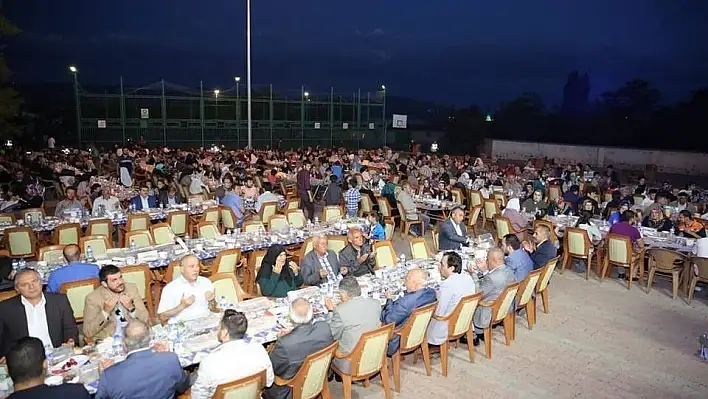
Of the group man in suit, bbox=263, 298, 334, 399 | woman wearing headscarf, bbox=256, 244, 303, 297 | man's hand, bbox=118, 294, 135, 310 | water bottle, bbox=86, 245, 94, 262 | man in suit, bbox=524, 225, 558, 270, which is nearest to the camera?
man in suit, bbox=263, 298, 334, 399

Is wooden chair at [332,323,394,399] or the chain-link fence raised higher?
the chain-link fence

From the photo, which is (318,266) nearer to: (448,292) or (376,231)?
(448,292)

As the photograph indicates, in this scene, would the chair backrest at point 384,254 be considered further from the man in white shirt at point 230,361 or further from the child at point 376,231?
the man in white shirt at point 230,361

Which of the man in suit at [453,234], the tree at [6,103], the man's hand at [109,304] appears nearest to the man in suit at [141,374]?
the man's hand at [109,304]

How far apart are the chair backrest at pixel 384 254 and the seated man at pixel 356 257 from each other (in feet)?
0.60

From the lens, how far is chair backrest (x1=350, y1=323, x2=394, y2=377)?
4812mm

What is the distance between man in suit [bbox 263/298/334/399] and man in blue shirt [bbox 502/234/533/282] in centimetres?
343

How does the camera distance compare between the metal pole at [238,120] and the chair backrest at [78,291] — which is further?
the metal pole at [238,120]

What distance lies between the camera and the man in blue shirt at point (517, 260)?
7.28 meters

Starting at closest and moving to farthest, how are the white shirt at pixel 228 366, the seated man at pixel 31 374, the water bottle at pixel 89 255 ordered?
the seated man at pixel 31 374 < the white shirt at pixel 228 366 < the water bottle at pixel 89 255

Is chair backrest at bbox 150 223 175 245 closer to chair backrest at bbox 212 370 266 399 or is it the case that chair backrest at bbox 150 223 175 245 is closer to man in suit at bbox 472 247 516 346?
man in suit at bbox 472 247 516 346

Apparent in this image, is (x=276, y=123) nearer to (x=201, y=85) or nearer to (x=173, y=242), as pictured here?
(x=201, y=85)

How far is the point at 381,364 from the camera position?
17.0 ft

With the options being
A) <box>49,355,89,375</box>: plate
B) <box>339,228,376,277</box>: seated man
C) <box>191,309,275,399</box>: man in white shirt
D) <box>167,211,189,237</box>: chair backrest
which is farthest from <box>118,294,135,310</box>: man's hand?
<box>167,211,189,237</box>: chair backrest
